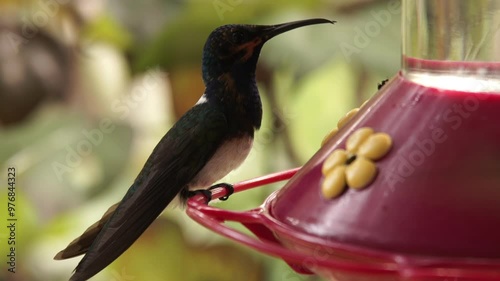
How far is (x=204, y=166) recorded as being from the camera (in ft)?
5.27

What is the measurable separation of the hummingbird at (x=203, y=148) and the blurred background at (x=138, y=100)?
80 cm

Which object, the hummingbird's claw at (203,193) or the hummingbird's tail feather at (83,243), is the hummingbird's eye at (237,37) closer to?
the hummingbird's claw at (203,193)

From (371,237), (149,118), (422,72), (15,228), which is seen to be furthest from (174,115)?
(371,237)

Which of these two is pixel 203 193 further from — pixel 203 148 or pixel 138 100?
pixel 138 100

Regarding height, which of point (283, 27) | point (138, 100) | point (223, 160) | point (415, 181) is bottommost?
point (138, 100)

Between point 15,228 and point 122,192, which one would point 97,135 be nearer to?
point 122,192

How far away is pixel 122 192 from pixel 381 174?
1.51 meters

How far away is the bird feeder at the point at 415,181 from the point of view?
1.01 metres

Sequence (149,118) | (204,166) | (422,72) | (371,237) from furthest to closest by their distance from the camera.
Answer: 1. (149,118)
2. (204,166)
3. (422,72)
4. (371,237)

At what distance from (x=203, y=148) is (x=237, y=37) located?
0.72ft

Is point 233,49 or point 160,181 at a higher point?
point 233,49

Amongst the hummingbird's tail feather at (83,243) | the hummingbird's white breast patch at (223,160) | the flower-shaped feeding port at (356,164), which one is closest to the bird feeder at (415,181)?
the flower-shaped feeding port at (356,164)

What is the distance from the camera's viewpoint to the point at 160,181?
152 centimetres

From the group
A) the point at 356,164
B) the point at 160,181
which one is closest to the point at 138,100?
the point at 160,181
